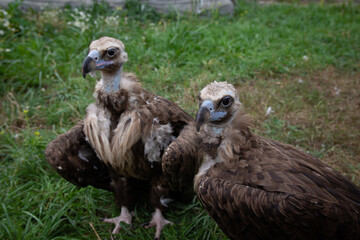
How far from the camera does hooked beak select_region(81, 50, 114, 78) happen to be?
2508 millimetres

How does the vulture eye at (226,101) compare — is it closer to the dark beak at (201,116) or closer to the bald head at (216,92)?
the bald head at (216,92)

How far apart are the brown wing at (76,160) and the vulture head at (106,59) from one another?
696 millimetres

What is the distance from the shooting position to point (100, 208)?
3.34 meters

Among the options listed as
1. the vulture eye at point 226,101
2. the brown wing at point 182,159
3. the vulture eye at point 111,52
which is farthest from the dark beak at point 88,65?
the vulture eye at point 226,101

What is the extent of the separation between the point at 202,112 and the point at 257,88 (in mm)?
2868

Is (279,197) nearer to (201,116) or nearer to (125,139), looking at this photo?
(201,116)

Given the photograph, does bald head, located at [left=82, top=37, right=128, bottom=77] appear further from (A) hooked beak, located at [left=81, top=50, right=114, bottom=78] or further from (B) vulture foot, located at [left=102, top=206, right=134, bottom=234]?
(B) vulture foot, located at [left=102, top=206, right=134, bottom=234]

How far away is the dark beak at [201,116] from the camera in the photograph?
228 cm

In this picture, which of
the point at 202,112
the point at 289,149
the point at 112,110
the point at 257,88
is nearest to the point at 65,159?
the point at 112,110

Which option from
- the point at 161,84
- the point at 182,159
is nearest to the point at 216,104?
the point at 182,159

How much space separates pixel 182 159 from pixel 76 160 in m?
1.07

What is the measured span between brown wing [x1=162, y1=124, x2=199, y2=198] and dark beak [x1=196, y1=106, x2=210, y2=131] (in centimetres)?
35

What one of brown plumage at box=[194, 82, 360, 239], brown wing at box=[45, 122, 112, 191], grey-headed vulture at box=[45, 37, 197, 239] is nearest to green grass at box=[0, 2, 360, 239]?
brown wing at box=[45, 122, 112, 191]

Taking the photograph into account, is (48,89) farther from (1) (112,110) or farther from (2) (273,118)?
(2) (273,118)
